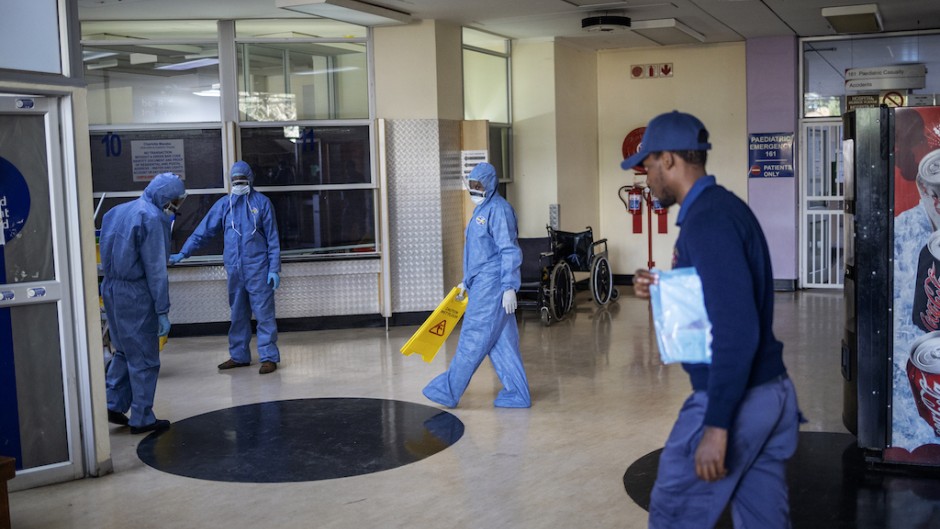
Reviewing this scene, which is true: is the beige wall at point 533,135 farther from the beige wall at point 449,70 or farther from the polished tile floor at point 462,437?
the polished tile floor at point 462,437

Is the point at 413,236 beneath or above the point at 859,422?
above

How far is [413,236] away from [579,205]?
304 cm

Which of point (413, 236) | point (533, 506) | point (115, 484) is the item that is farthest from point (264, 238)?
point (533, 506)

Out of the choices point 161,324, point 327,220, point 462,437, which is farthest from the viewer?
point 327,220

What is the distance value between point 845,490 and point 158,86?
23.6 feet

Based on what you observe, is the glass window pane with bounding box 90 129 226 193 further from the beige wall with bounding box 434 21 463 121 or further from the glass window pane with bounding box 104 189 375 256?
the beige wall with bounding box 434 21 463 121

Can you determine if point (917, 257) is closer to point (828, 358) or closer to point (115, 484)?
point (828, 358)

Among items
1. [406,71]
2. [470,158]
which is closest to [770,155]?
[470,158]

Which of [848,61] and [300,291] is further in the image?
[848,61]

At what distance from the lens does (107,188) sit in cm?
907

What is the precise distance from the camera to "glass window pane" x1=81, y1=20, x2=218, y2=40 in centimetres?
901

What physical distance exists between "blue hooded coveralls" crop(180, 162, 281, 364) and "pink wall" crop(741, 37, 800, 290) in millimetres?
6381

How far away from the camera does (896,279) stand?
4469 millimetres

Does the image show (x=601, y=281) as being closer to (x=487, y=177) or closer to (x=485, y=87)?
(x=485, y=87)
